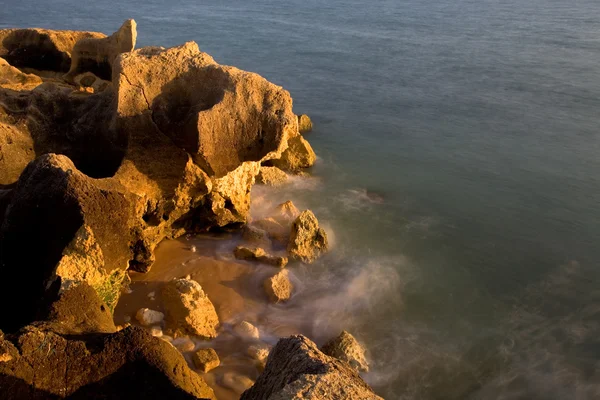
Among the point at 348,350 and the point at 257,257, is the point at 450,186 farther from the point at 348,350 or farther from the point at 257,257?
the point at 348,350

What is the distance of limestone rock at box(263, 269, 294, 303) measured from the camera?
998cm

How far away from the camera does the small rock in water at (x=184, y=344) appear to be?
8438mm

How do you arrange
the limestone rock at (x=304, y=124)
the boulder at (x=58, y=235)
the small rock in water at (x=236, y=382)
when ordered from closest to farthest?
the boulder at (x=58, y=235) < the small rock in water at (x=236, y=382) < the limestone rock at (x=304, y=124)

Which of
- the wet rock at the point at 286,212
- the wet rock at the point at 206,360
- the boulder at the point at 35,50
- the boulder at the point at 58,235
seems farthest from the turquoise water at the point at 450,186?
the boulder at the point at 35,50

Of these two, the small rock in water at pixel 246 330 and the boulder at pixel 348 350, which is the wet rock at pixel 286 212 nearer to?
the small rock in water at pixel 246 330

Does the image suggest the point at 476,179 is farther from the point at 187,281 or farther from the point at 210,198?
the point at 187,281

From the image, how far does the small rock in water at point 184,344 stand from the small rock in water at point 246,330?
808 mm

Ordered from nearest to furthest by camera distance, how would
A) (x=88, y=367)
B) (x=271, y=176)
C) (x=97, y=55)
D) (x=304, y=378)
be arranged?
(x=304, y=378) < (x=88, y=367) < (x=97, y=55) < (x=271, y=176)

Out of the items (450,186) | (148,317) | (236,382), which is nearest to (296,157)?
(450,186)

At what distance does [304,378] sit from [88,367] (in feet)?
7.60

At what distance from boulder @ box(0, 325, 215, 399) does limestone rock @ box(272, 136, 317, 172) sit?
10597 mm

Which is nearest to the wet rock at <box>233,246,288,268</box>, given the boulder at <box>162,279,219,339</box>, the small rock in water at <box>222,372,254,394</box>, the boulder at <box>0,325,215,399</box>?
the boulder at <box>162,279,219,339</box>

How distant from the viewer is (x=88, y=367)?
5.07 m

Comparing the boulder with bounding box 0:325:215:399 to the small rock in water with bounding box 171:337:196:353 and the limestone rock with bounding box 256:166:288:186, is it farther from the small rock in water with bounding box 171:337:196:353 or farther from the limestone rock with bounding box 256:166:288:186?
the limestone rock with bounding box 256:166:288:186
